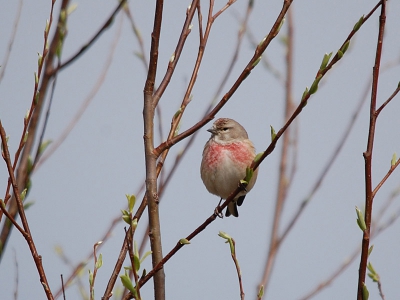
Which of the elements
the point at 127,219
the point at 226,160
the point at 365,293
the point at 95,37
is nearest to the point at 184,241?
the point at 127,219

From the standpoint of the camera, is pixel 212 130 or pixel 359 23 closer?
pixel 359 23

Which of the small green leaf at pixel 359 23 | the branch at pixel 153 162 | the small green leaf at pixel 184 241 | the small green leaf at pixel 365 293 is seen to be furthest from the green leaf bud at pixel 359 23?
the small green leaf at pixel 184 241

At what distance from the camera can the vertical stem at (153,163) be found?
2.64 metres

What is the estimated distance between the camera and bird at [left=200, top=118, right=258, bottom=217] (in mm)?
5824

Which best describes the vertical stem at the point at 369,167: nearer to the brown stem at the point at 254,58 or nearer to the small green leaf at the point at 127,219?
the brown stem at the point at 254,58

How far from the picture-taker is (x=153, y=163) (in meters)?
2.82

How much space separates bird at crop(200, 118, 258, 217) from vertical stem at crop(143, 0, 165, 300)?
284 centimetres

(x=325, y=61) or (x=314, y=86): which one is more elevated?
(x=325, y=61)

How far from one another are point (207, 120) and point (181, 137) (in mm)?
191

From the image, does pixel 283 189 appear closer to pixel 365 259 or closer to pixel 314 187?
pixel 314 187

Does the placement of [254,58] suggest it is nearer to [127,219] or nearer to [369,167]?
[369,167]

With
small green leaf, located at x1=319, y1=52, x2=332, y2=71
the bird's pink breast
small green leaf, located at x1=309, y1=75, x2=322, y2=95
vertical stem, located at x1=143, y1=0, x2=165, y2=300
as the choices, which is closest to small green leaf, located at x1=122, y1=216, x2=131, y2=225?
vertical stem, located at x1=143, y1=0, x2=165, y2=300

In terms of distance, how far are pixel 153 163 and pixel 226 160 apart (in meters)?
3.09

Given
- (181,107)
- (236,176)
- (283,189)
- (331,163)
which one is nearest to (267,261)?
(283,189)
